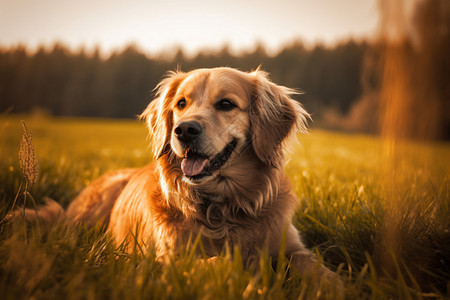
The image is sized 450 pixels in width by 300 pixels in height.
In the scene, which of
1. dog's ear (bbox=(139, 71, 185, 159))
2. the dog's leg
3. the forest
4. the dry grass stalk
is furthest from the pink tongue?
the forest

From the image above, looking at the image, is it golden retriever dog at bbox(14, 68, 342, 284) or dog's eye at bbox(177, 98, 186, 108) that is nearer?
golden retriever dog at bbox(14, 68, 342, 284)

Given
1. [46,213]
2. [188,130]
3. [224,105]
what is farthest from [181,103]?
[46,213]

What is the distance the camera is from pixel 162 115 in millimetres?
2818

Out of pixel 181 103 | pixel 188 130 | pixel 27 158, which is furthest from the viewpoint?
pixel 181 103

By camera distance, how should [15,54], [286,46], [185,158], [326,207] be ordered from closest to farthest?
[185,158]
[326,207]
[15,54]
[286,46]

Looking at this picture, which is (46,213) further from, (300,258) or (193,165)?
(300,258)

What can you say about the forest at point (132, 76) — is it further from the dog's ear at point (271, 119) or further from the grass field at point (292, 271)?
the grass field at point (292, 271)

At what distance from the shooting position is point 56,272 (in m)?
1.26

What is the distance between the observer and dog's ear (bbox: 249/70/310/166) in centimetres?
235

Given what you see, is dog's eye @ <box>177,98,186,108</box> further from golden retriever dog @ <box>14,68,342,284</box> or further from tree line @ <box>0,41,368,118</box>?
tree line @ <box>0,41,368,118</box>

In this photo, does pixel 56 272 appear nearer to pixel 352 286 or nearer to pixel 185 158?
pixel 185 158

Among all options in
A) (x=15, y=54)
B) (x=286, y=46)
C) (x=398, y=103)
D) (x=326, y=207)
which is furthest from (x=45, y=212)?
(x=15, y=54)

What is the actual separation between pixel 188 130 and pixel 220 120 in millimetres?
330

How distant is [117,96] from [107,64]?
8537 millimetres
